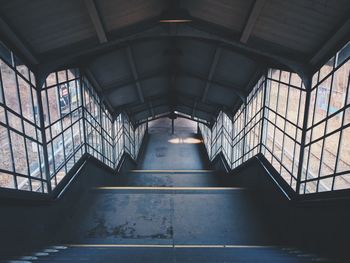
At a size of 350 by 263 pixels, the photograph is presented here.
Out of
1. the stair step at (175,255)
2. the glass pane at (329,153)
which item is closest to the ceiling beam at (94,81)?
the stair step at (175,255)

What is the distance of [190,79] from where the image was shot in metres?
16.7

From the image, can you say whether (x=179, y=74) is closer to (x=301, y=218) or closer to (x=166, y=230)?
(x=166, y=230)

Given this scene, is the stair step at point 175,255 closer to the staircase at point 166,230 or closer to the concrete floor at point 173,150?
the staircase at point 166,230

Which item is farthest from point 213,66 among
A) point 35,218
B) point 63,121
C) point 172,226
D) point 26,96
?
point 35,218

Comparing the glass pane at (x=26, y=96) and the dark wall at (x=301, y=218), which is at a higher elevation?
the glass pane at (x=26, y=96)

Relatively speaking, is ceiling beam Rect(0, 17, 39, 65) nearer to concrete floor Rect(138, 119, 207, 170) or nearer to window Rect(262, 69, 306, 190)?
window Rect(262, 69, 306, 190)

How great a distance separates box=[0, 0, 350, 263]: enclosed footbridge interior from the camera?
6719 millimetres

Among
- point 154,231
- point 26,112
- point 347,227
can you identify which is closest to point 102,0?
point 26,112

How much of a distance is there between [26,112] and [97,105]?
5.79 meters

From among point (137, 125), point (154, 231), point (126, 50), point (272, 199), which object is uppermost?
point (126, 50)

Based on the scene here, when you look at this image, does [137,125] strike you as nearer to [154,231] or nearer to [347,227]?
[154,231]

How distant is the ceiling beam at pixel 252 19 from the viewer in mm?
7115

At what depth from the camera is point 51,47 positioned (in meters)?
8.04

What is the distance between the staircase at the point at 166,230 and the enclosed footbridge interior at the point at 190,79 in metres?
0.05
